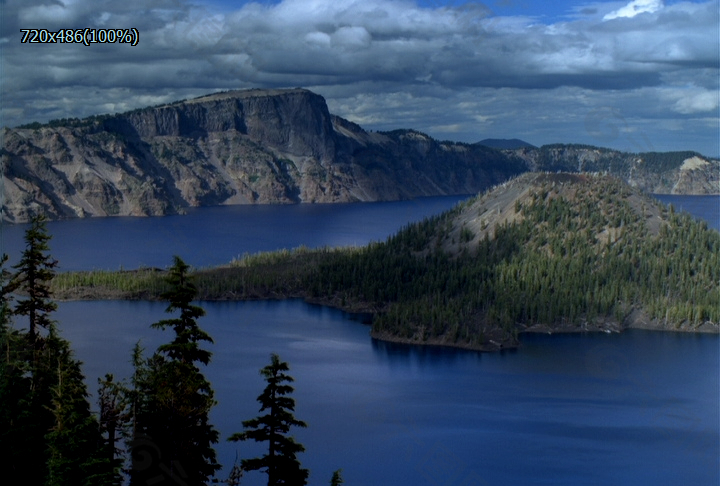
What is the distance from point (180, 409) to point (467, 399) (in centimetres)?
6458

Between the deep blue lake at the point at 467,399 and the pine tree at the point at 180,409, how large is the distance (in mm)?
30466

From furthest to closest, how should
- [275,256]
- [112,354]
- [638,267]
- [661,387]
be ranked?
[275,256], [638,267], [112,354], [661,387]

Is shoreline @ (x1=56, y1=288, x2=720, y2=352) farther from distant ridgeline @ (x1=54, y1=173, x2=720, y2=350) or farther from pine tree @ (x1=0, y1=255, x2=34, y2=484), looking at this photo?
pine tree @ (x1=0, y1=255, x2=34, y2=484)

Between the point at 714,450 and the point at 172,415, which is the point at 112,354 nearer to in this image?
the point at 714,450

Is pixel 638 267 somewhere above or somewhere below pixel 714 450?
above

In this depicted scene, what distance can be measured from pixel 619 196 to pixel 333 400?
3912 inches

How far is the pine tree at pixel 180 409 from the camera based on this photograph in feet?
117

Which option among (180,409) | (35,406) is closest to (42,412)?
(35,406)

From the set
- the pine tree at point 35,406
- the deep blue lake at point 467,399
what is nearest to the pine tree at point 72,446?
the pine tree at point 35,406

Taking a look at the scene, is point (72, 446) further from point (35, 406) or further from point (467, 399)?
point (467, 399)

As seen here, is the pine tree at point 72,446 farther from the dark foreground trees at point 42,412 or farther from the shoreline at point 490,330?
the shoreline at point 490,330

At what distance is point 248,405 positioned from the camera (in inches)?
3494

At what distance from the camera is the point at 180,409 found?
35.8 metres

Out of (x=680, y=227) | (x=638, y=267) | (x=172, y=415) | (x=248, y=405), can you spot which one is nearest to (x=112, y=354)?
(x=248, y=405)
